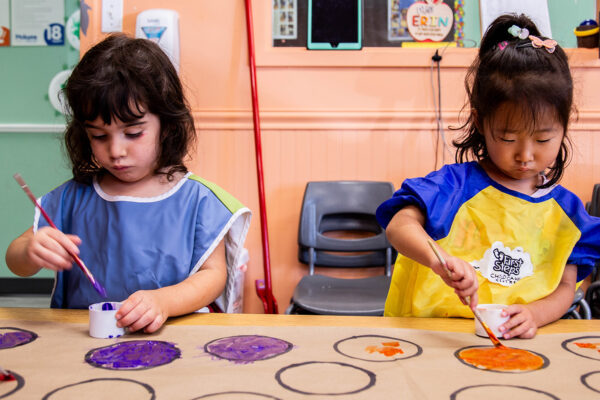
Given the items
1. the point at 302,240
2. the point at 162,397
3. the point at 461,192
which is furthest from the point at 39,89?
the point at 162,397

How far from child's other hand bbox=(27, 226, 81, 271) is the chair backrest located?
1.28 metres

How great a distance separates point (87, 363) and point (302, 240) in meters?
1.40

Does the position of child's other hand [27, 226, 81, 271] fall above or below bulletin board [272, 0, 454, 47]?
below

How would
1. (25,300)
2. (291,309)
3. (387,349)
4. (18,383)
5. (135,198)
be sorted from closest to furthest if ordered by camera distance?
(18,383) → (387,349) → (135,198) → (291,309) → (25,300)

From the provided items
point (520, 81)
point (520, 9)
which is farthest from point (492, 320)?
point (520, 9)

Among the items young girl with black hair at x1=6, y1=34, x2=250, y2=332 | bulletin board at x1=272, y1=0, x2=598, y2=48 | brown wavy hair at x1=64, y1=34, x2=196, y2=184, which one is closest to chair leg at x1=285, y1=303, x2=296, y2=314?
young girl with black hair at x1=6, y1=34, x2=250, y2=332

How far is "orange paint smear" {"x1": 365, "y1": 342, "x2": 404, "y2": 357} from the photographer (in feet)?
2.13

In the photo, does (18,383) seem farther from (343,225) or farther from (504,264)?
(343,225)

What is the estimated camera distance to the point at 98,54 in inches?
37.3

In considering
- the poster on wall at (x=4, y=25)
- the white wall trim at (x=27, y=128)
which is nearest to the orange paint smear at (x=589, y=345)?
the white wall trim at (x=27, y=128)

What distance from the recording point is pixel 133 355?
2.08 ft

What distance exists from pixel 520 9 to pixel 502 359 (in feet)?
6.04

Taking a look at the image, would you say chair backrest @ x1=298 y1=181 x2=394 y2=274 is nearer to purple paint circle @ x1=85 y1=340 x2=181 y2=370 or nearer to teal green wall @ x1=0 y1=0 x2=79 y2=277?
purple paint circle @ x1=85 y1=340 x2=181 y2=370

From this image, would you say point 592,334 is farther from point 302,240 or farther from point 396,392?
point 302,240
